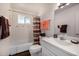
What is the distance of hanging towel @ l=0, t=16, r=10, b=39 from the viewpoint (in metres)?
1.48

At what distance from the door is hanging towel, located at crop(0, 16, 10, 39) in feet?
0.35

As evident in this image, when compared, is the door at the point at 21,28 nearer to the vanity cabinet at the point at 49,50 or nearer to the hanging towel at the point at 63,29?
the vanity cabinet at the point at 49,50

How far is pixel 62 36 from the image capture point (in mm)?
1989

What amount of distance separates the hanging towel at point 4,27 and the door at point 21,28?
4.3 inches

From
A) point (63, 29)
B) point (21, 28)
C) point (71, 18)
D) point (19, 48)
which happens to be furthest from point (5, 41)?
point (71, 18)

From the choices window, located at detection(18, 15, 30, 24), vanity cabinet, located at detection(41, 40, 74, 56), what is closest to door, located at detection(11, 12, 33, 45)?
window, located at detection(18, 15, 30, 24)

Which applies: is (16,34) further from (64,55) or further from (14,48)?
(64,55)

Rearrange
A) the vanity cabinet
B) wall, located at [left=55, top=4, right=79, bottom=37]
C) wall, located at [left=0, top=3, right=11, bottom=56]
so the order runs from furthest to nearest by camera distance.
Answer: wall, located at [left=55, top=4, right=79, bottom=37], wall, located at [left=0, top=3, right=11, bottom=56], the vanity cabinet

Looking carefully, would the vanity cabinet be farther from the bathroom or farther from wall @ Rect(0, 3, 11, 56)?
wall @ Rect(0, 3, 11, 56)

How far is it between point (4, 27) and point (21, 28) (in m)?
0.31

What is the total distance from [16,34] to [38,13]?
0.61 metres

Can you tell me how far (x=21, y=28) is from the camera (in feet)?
5.49

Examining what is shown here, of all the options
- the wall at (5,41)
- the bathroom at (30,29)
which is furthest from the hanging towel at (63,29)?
the wall at (5,41)

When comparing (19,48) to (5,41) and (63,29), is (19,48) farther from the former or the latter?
(63,29)
